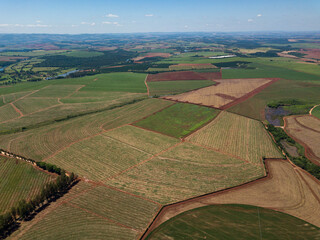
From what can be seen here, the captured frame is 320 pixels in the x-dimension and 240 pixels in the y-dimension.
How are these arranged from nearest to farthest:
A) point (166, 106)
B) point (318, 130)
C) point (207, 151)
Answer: point (207, 151) < point (318, 130) < point (166, 106)

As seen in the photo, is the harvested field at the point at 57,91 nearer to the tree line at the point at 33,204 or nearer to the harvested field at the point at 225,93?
the harvested field at the point at 225,93

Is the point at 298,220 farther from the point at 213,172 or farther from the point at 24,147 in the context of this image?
the point at 24,147

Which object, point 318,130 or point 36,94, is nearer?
point 318,130

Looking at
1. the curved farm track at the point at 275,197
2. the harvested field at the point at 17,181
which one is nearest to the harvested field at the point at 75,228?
the curved farm track at the point at 275,197

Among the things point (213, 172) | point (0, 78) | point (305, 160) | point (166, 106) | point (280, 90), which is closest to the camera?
point (213, 172)

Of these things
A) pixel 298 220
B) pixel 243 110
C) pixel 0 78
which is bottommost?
pixel 298 220

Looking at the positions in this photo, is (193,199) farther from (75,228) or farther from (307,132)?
(307,132)

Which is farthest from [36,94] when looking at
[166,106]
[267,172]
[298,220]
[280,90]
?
[280,90]
